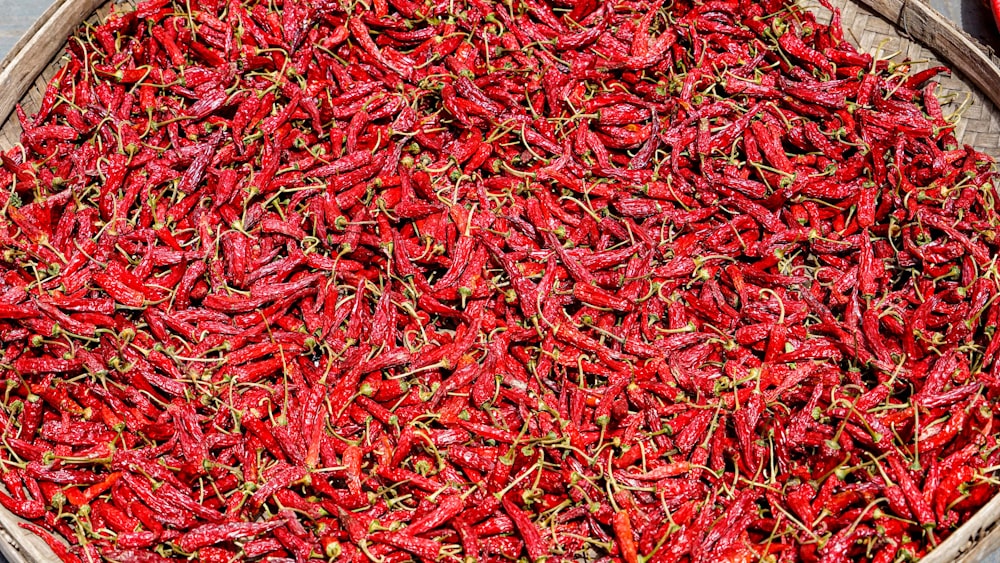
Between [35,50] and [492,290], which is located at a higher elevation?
[35,50]

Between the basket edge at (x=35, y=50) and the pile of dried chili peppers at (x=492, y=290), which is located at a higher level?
the basket edge at (x=35, y=50)

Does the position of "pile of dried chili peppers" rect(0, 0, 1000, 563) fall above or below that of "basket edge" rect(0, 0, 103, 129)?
below

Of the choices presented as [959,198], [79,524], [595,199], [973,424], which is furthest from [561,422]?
[959,198]

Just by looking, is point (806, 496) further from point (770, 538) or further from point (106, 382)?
point (106, 382)

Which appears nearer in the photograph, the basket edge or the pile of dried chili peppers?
the pile of dried chili peppers

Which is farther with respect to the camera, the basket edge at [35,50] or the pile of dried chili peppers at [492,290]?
the basket edge at [35,50]

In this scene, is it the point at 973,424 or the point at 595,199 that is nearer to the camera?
the point at 973,424

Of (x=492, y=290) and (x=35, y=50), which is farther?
(x=35, y=50)

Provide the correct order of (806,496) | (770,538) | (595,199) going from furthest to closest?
(595,199)
(806,496)
(770,538)
